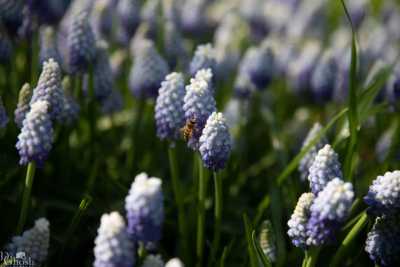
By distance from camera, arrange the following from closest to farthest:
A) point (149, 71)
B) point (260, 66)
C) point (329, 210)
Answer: point (329, 210) < point (149, 71) < point (260, 66)

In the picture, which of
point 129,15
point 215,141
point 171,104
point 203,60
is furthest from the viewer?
point 129,15

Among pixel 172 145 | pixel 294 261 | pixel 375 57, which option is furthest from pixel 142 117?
pixel 375 57

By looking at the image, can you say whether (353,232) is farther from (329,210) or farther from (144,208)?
(144,208)

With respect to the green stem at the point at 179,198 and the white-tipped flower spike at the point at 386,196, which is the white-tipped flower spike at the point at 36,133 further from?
the white-tipped flower spike at the point at 386,196

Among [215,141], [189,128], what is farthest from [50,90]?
[215,141]

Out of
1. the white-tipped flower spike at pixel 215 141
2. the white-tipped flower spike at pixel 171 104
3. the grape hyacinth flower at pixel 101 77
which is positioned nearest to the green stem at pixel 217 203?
the white-tipped flower spike at pixel 215 141

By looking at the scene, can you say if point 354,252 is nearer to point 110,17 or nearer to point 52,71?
point 52,71
